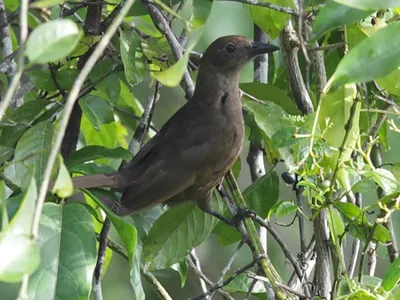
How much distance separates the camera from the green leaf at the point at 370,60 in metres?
1.36

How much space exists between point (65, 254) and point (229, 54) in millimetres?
1573

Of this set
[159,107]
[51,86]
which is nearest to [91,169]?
[51,86]

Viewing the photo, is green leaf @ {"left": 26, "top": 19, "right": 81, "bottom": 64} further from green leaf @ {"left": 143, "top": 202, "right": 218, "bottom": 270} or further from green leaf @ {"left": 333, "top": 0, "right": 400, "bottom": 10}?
green leaf @ {"left": 143, "top": 202, "right": 218, "bottom": 270}

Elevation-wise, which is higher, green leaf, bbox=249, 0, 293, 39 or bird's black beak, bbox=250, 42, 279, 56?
green leaf, bbox=249, 0, 293, 39

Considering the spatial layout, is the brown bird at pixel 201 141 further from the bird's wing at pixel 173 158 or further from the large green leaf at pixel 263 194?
the large green leaf at pixel 263 194

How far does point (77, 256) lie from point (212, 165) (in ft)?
3.91

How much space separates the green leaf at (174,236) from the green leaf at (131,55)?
1.58ft

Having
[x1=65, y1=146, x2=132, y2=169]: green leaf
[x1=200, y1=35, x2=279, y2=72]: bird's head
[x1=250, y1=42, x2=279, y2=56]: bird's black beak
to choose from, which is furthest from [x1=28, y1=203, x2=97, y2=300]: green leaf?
[x1=200, y1=35, x2=279, y2=72]: bird's head

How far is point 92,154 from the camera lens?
2.44m

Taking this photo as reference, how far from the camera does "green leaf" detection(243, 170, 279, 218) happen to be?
2.76 m

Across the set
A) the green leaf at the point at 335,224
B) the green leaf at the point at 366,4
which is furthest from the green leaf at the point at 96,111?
the green leaf at the point at 366,4

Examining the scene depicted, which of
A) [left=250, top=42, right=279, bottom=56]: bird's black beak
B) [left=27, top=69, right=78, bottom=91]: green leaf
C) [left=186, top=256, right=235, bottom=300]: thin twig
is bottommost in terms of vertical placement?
[left=186, top=256, right=235, bottom=300]: thin twig

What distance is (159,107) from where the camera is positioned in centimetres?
540

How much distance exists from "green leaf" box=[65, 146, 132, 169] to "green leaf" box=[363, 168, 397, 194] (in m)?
0.87
